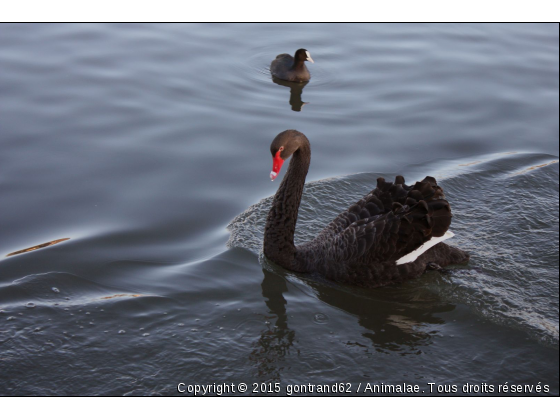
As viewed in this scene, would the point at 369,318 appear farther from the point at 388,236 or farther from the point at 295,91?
the point at 295,91

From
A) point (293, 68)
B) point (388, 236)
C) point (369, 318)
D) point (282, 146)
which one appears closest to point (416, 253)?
point (388, 236)

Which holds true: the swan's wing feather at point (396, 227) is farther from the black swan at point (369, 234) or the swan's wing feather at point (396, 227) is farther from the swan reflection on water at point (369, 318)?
the swan reflection on water at point (369, 318)

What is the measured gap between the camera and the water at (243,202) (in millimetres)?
4098

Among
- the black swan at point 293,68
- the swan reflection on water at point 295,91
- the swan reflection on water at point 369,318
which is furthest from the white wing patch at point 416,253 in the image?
the black swan at point 293,68

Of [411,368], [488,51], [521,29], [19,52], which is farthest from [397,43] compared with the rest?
[411,368]

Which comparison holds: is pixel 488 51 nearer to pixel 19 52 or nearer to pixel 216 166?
pixel 216 166

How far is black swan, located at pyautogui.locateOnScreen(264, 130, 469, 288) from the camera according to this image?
4832 millimetres

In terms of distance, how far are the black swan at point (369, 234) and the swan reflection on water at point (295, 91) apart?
3.72 meters

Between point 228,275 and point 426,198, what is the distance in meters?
1.73

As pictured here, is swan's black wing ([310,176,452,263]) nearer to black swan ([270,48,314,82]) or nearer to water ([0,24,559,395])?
water ([0,24,559,395])

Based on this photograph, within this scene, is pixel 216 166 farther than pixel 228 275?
Yes

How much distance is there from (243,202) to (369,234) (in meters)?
1.80

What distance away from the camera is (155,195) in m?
6.30

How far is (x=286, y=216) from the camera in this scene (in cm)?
514
